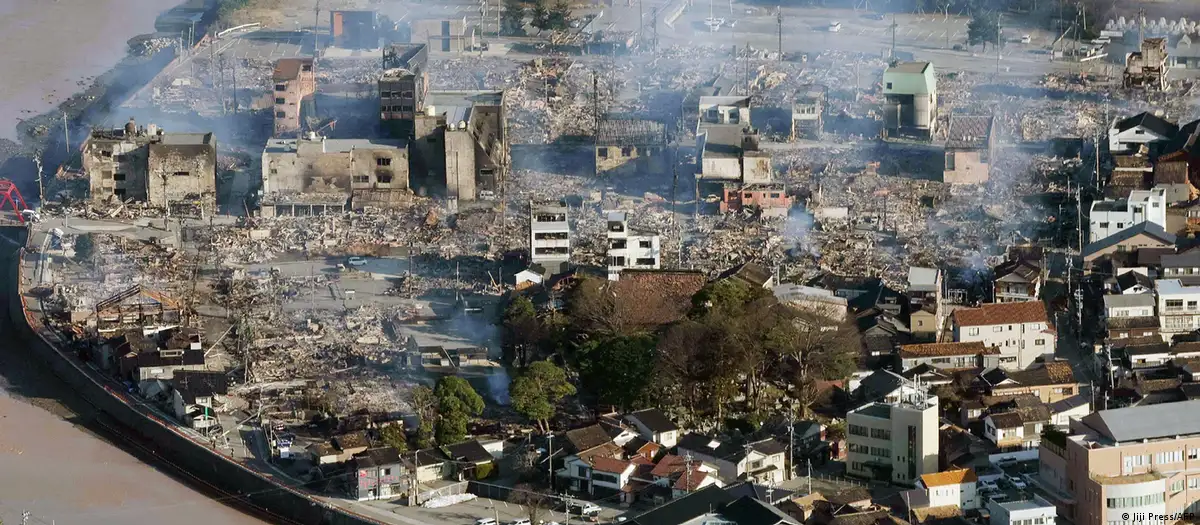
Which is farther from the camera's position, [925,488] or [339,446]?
[339,446]

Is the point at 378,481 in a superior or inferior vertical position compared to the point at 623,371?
inferior

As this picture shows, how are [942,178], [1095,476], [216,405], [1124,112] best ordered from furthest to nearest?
[1124,112] → [942,178] → [216,405] → [1095,476]

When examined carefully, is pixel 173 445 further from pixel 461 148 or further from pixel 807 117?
pixel 807 117

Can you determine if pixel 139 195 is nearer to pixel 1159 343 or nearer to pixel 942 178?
pixel 942 178

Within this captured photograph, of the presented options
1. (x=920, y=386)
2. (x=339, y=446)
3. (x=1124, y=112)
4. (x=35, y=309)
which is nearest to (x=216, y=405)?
(x=339, y=446)

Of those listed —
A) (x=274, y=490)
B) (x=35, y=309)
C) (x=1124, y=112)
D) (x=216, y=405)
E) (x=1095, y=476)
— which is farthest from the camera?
(x=1124, y=112)

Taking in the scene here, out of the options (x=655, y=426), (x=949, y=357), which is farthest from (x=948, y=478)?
(x=949, y=357)

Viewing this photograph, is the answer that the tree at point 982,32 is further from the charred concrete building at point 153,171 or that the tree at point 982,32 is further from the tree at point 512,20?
the charred concrete building at point 153,171
